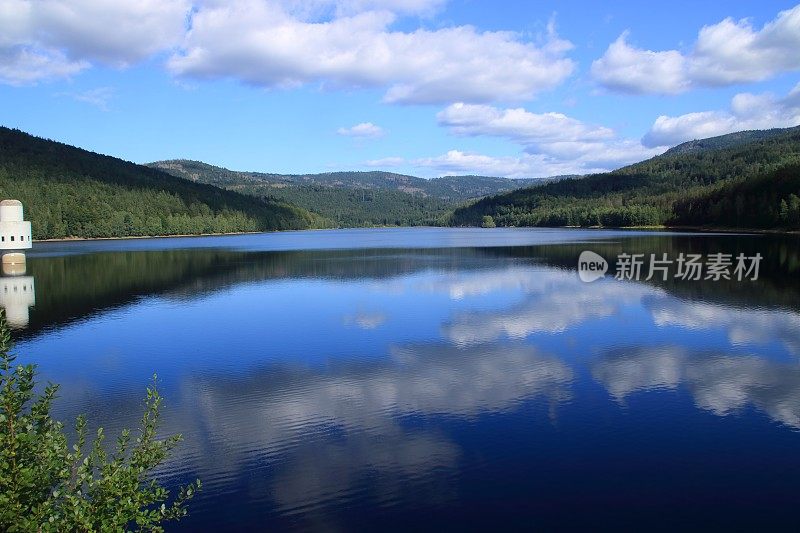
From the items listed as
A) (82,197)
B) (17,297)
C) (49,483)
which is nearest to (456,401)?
(49,483)

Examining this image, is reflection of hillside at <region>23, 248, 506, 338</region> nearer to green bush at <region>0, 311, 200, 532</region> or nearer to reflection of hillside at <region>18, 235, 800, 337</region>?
reflection of hillside at <region>18, 235, 800, 337</region>

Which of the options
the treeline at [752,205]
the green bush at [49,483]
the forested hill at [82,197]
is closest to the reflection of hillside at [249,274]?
the green bush at [49,483]

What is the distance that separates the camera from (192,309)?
36562 mm

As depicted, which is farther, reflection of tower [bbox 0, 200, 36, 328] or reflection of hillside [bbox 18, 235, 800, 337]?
reflection of hillside [bbox 18, 235, 800, 337]

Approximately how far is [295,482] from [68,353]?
17.3 m

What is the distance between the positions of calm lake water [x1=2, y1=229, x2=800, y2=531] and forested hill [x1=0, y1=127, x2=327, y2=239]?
11829 centimetres

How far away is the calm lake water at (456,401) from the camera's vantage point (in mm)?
11734

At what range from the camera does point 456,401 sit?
17844 millimetres

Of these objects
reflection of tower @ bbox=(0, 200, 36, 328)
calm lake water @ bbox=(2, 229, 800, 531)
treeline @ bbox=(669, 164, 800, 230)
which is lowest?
calm lake water @ bbox=(2, 229, 800, 531)

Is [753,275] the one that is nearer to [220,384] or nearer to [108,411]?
[220,384]

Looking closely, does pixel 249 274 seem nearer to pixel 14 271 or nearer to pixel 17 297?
pixel 17 297

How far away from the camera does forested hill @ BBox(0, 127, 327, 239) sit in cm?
14150

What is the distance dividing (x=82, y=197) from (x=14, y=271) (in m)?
104

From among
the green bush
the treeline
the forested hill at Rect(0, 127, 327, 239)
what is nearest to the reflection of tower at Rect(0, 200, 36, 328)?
the green bush
